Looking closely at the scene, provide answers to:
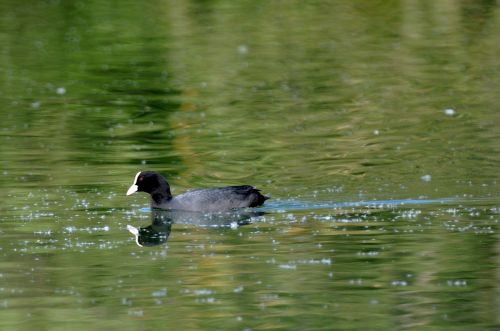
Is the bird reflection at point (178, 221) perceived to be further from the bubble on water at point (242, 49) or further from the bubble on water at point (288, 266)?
the bubble on water at point (242, 49)

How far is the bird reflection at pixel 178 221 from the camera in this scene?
39.0 ft

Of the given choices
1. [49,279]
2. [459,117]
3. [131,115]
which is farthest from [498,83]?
[49,279]

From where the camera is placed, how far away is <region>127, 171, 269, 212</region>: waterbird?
13.0 m

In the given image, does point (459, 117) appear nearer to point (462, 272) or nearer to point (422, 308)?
point (462, 272)

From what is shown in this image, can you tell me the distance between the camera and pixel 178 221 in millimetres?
12812

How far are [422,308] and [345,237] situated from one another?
2387mm

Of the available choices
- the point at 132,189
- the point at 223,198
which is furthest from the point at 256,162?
the point at 132,189

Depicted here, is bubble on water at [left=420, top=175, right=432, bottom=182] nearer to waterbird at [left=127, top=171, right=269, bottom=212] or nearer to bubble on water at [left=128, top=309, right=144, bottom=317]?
waterbird at [left=127, top=171, right=269, bottom=212]

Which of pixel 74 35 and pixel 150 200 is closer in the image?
pixel 150 200

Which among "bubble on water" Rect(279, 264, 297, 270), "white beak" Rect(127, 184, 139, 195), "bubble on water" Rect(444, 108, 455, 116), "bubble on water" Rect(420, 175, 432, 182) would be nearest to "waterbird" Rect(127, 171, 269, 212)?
"white beak" Rect(127, 184, 139, 195)

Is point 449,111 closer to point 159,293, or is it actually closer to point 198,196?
point 198,196

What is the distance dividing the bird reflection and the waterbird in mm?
65

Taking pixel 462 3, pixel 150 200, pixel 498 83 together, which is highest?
pixel 150 200

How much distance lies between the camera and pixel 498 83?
65.1ft
